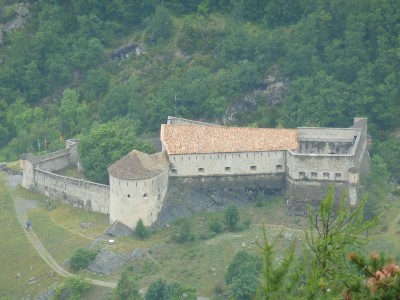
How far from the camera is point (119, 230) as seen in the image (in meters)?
62.9

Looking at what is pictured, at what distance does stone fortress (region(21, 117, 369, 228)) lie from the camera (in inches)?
2486

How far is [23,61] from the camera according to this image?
308 ft

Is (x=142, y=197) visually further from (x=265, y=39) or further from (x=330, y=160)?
(x=265, y=39)

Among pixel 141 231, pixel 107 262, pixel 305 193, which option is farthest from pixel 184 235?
pixel 305 193

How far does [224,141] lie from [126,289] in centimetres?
1408

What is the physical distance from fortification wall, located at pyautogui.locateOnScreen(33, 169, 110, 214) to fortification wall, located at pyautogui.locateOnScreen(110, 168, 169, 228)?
1831 mm

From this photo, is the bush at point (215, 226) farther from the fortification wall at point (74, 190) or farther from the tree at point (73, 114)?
the tree at point (73, 114)

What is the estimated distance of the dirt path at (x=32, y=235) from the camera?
193 feet

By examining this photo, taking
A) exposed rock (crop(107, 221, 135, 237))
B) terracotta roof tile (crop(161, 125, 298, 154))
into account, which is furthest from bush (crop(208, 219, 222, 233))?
terracotta roof tile (crop(161, 125, 298, 154))

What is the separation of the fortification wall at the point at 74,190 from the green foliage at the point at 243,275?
12310 millimetres

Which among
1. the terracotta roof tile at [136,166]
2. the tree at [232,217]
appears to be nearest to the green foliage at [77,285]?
the terracotta roof tile at [136,166]

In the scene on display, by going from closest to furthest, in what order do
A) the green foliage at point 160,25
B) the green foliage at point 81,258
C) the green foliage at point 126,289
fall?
the green foliage at point 126,289 < the green foliage at point 81,258 < the green foliage at point 160,25

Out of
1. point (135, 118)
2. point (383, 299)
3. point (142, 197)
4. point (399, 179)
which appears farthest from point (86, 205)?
point (383, 299)

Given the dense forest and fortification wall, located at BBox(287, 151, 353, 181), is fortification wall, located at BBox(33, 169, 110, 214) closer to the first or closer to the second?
the dense forest
